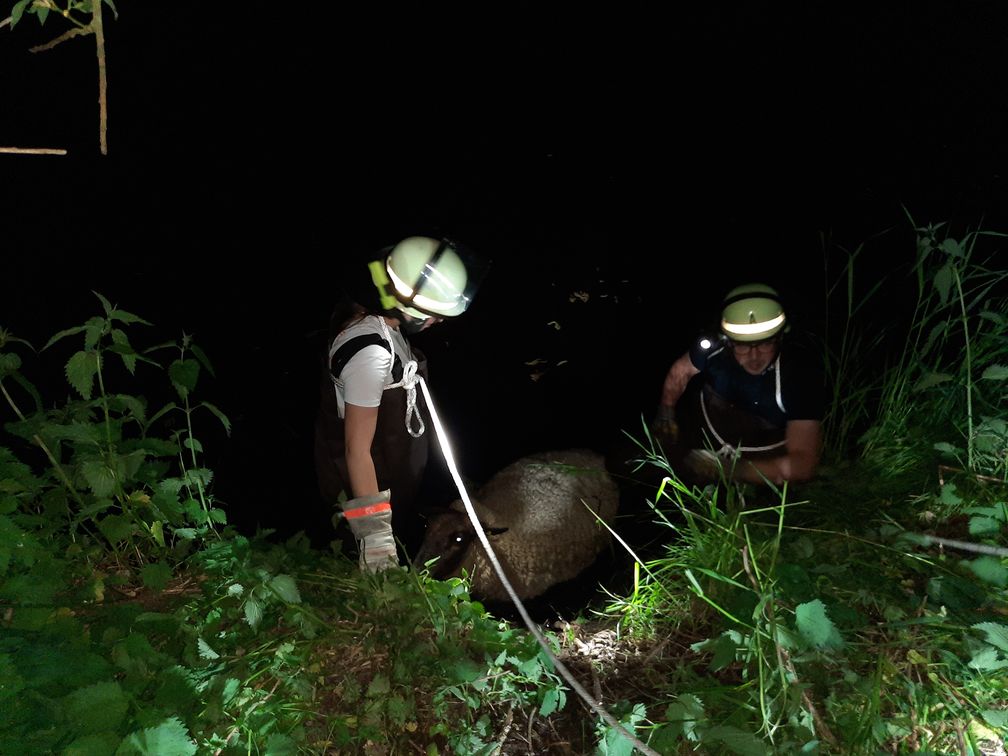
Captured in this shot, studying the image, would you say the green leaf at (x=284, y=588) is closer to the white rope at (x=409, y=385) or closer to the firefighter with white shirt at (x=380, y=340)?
the firefighter with white shirt at (x=380, y=340)

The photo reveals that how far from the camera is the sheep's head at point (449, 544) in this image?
152 inches

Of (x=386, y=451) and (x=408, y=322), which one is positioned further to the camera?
(x=386, y=451)

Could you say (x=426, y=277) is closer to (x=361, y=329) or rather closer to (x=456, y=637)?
(x=361, y=329)

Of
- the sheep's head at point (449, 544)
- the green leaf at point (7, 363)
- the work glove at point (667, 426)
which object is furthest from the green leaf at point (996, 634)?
the green leaf at point (7, 363)

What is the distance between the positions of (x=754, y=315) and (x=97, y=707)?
3519mm

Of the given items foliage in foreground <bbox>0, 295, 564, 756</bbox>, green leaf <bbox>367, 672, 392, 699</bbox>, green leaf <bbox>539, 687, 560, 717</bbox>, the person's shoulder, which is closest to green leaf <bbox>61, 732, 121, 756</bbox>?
foliage in foreground <bbox>0, 295, 564, 756</bbox>

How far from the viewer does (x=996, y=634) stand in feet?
5.86

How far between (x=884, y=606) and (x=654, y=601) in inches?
34.8

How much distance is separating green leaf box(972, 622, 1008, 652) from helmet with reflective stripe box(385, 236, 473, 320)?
2.28 m

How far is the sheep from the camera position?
12.9 ft

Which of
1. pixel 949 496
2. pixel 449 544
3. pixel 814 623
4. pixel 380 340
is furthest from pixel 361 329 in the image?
pixel 949 496

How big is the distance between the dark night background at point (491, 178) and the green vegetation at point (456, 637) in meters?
2.18

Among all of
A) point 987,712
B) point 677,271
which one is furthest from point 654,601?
point 677,271

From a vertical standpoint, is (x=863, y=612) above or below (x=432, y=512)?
above
